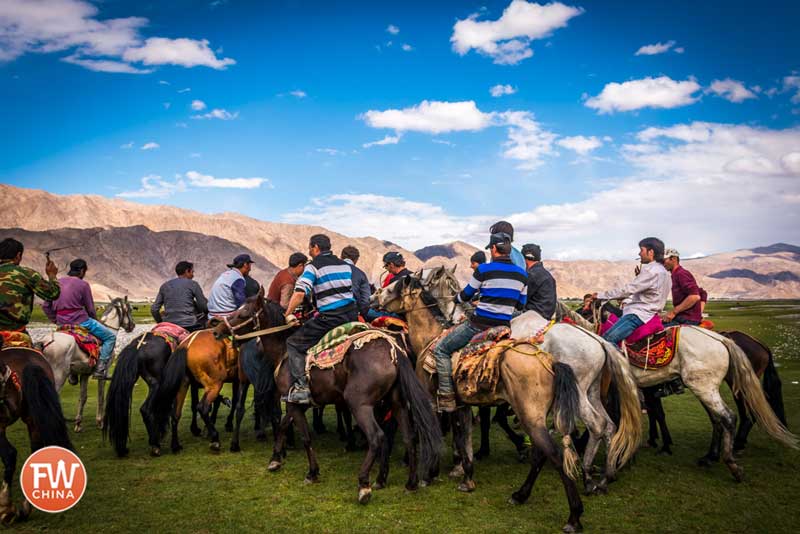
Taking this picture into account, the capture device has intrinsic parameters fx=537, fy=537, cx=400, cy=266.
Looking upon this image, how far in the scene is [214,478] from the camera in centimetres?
698

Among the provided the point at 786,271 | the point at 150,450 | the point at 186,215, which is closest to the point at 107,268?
the point at 186,215

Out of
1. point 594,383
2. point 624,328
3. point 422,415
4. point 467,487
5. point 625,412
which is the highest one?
point 624,328

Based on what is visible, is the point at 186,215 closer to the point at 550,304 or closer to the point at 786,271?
the point at 550,304

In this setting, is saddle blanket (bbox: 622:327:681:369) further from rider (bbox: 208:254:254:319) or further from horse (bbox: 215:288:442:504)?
rider (bbox: 208:254:254:319)

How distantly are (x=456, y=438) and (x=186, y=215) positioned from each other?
4944 inches

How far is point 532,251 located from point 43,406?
6.41 m

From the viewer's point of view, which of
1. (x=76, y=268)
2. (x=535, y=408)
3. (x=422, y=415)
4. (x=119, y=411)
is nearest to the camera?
(x=535, y=408)

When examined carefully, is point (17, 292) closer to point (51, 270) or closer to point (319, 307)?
point (51, 270)

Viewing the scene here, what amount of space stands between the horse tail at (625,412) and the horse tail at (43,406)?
6262mm

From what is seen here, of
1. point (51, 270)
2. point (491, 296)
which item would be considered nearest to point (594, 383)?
point (491, 296)

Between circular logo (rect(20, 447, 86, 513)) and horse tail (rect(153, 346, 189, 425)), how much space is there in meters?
2.81

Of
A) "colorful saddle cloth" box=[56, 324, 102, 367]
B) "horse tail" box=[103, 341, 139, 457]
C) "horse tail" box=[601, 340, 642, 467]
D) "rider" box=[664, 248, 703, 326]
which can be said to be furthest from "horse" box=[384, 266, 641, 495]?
"colorful saddle cloth" box=[56, 324, 102, 367]

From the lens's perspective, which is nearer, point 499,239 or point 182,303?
point 499,239

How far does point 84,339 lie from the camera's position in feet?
31.0
